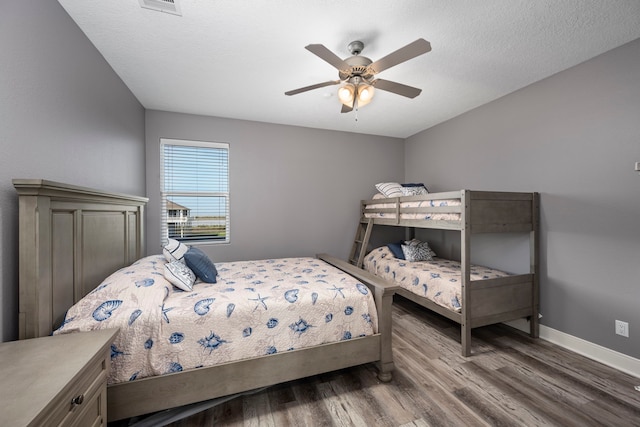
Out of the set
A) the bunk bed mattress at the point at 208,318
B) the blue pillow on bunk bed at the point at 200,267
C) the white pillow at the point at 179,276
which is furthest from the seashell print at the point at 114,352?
the blue pillow on bunk bed at the point at 200,267

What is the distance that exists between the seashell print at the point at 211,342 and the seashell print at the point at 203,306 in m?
0.15

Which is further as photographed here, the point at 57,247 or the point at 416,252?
the point at 416,252

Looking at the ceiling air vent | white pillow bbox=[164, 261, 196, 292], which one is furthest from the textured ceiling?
white pillow bbox=[164, 261, 196, 292]

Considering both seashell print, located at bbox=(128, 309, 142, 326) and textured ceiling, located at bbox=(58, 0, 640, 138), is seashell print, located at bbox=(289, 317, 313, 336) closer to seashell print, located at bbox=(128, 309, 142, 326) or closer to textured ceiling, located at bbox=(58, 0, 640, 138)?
seashell print, located at bbox=(128, 309, 142, 326)

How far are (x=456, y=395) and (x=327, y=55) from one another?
8.21ft

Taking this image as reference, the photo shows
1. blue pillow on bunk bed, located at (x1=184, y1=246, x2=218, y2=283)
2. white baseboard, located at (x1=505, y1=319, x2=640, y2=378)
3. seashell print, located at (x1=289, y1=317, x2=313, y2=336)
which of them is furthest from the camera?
blue pillow on bunk bed, located at (x1=184, y1=246, x2=218, y2=283)

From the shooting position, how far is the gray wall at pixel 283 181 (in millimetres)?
3347

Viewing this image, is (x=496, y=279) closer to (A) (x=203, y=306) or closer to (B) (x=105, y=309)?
(A) (x=203, y=306)

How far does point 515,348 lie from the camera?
2.39 m

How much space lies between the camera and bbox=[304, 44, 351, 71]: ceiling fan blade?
156 centimetres

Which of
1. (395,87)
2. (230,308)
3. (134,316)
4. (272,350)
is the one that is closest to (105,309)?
(134,316)

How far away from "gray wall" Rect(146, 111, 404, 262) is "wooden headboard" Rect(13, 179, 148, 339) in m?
1.54

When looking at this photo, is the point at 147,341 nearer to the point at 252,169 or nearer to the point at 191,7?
the point at 191,7

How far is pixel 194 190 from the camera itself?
3.43m
